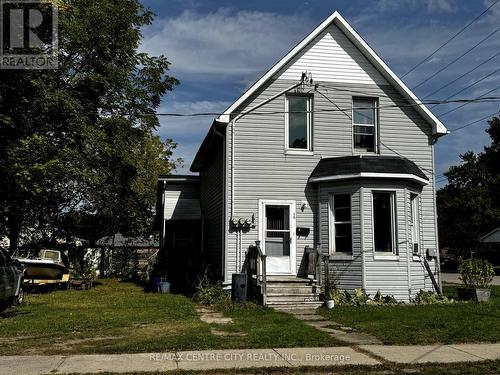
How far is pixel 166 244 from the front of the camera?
2242cm

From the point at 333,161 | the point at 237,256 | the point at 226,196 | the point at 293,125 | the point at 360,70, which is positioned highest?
the point at 360,70

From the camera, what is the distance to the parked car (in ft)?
37.7

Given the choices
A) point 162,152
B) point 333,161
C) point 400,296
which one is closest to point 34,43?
point 333,161

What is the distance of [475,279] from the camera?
49.6 feet

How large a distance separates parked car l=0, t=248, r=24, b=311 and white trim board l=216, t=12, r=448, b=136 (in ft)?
25.8

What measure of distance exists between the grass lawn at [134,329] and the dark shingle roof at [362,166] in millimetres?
4695

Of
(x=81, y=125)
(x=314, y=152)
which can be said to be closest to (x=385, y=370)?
(x=314, y=152)

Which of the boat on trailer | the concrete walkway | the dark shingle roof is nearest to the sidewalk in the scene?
the concrete walkway

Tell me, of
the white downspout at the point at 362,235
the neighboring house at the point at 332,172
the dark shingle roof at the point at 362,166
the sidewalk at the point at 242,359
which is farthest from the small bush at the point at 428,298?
the sidewalk at the point at 242,359

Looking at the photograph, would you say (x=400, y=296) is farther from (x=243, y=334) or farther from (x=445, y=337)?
(x=243, y=334)

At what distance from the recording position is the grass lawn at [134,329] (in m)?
8.29

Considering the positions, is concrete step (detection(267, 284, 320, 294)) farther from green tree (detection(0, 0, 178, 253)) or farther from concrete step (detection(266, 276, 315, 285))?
green tree (detection(0, 0, 178, 253))

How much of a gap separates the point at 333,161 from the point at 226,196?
3.38 metres

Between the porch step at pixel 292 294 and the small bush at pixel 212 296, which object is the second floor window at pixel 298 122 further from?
the small bush at pixel 212 296
